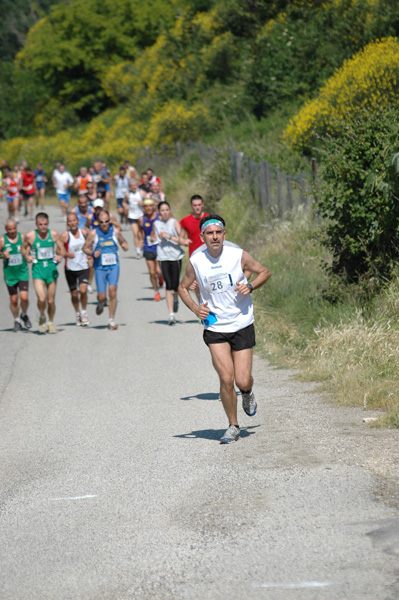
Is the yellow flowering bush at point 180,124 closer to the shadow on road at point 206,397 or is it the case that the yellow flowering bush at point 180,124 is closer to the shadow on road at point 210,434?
the shadow on road at point 206,397

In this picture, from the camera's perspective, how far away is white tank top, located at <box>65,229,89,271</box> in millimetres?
16203

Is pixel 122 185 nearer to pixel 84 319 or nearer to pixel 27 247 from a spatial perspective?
pixel 84 319

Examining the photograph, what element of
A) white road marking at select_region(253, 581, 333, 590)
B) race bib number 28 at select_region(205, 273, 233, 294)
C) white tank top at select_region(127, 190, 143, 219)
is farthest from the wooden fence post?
white road marking at select_region(253, 581, 333, 590)

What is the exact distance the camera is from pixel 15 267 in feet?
53.1

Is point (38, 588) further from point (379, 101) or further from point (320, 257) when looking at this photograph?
point (379, 101)

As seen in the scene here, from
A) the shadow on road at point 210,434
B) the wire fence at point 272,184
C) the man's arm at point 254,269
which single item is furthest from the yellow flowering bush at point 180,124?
the man's arm at point 254,269

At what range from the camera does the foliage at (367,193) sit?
12125 mm

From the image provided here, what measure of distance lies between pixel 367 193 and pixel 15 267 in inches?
256

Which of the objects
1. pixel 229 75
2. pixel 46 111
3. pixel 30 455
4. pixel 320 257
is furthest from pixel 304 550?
pixel 46 111

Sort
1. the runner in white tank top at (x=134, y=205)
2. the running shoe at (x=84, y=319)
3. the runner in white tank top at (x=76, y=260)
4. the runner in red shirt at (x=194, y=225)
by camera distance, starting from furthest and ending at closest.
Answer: the runner in white tank top at (x=134, y=205) → the running shoe at (x=84, y=319) → the runner in white tank top at (x=76, y=260) → the runner in red shirt at (x=194, y=225)

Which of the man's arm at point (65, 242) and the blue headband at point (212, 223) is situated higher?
the blue headband at point (212, 223)

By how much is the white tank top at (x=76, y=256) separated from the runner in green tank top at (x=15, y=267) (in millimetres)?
751

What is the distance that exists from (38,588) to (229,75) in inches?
1576

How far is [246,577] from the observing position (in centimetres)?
516
